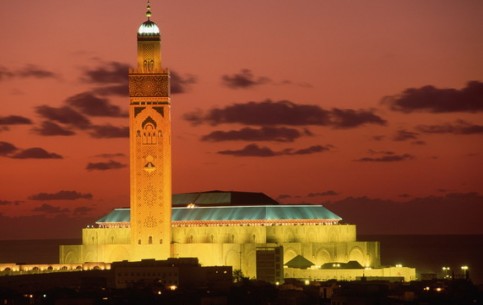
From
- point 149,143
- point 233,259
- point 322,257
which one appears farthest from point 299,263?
point 149,143

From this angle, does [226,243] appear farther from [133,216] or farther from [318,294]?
[318,294]

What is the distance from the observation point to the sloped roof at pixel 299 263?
427 feet

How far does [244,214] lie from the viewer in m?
134

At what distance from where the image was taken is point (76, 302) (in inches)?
4072

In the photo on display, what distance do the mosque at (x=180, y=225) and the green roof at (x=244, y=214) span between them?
79 mm

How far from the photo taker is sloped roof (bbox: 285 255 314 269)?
130m

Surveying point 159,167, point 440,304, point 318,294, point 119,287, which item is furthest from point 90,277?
point 440,304

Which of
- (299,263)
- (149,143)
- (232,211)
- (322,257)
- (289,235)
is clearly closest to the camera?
(149,143)

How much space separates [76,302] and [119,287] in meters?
19.1

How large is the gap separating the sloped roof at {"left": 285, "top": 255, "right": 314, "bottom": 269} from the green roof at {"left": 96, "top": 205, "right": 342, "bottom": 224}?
12.1ft

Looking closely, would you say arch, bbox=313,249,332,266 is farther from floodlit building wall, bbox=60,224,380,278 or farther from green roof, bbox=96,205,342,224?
green roof, bbox=96,205,342,224

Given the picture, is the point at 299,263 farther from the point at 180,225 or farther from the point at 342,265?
the point at 180,225

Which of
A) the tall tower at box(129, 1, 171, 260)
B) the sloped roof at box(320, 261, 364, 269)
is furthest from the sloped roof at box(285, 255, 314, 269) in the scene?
the tall tower at box(129, 1, 171, 260)

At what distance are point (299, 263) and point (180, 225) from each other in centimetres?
1084
